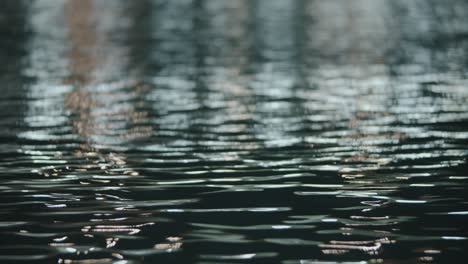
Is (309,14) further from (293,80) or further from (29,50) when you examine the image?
(293,80)

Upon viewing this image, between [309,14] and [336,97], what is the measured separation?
6429 centimetres

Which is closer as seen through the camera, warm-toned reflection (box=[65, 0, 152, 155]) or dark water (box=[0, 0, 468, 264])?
dark water (box=[0, 0, 468, 264])

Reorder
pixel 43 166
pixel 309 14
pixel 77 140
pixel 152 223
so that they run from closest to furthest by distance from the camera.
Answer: pixel 152 223, pixel 43 166, pixel 77 140, pixel 309 14

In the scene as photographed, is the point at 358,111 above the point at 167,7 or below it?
below

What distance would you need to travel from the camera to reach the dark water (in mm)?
14312

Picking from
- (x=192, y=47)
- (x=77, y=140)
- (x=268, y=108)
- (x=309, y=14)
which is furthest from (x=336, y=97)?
(x=309, y=14)

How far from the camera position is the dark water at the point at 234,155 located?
47.0 feet

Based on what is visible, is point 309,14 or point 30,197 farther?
point 309,14

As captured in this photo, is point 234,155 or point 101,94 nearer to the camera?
point 234,155

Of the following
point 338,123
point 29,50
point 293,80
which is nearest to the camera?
point 338,123

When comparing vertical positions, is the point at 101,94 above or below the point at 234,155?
above

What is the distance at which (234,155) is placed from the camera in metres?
22.1

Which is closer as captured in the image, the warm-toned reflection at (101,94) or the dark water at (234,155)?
the dark water at (234,155)

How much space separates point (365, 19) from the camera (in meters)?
88.8
